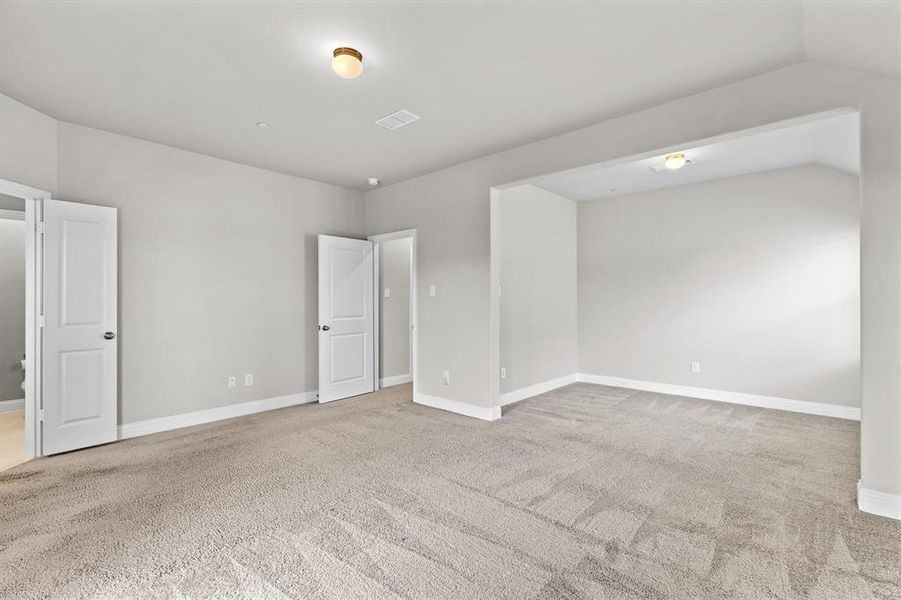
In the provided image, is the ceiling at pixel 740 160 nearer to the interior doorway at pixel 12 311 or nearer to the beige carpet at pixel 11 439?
the beige carpet at pixel 11 439

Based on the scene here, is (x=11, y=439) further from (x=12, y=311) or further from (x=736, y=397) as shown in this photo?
(x=736, y=397)

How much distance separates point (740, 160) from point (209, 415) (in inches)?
244

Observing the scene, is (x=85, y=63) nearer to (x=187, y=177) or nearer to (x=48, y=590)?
(x=187, y=177)

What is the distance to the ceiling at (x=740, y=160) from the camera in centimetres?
372

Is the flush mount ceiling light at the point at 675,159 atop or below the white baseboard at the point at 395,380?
atop

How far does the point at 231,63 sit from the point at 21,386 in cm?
487

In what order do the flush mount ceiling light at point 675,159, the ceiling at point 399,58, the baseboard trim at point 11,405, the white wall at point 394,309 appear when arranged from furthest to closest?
the white wall at point 394,309, the baseboard trim at point 11,405, the flush mount ceiling light at point 675,159, the ceiling at point 399,58

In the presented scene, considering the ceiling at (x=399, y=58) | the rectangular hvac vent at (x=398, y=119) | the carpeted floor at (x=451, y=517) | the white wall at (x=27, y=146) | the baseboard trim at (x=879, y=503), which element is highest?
the rectangular hvac vent at (x=398, y=119)

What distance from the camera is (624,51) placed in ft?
8.29

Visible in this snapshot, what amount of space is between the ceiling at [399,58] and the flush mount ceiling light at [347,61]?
64 mm

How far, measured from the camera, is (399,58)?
2.59m

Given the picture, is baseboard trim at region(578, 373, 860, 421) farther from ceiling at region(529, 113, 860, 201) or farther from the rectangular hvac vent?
the rectangular hvac vent

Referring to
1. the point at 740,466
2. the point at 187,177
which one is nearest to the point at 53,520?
the point at 187,177

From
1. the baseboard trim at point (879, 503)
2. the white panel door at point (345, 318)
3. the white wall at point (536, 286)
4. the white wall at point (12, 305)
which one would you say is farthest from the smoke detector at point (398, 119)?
the white wall at point (12, 305)
